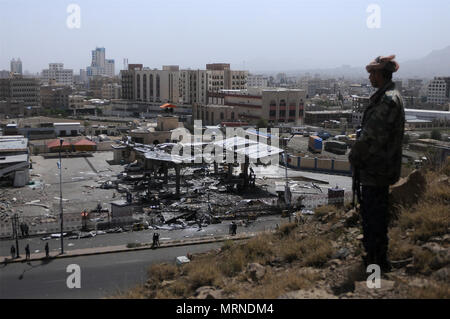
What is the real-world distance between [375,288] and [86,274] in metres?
8.57

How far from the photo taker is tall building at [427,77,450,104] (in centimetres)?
9881

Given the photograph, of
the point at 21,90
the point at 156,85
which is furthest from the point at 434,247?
the point at 21,90

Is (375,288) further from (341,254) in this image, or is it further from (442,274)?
(341,254)

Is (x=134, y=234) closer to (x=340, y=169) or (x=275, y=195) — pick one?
(x=275, y=195)

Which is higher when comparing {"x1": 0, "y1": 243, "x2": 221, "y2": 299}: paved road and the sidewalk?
{"x1": 0, "y1": 243, "x2": 221, "y2": 299}: paved road

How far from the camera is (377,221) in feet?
15.3

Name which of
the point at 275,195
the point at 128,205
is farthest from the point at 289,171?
the point at 128,205

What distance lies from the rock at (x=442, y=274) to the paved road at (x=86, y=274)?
6.03 metres

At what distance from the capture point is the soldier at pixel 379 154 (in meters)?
4.52

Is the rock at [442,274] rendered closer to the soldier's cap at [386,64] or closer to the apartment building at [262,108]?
the soldier's cap at [386,64]

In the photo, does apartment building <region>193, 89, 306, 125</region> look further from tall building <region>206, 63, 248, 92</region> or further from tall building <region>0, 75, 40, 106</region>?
tall building <region>0, 75, 40, 106</region>

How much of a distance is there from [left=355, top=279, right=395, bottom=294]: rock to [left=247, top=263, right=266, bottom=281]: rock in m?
1.35

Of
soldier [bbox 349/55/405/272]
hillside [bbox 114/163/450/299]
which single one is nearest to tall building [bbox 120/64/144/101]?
hillside [bbox 114/163/450/299]
